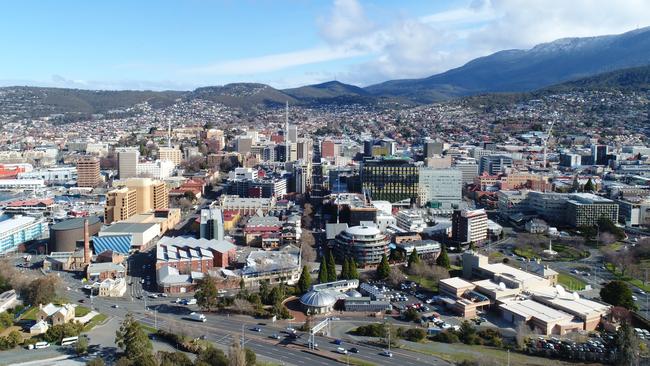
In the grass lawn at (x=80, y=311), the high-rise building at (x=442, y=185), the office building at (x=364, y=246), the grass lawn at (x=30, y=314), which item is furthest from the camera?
the high-rise building at (x=442, y=185)

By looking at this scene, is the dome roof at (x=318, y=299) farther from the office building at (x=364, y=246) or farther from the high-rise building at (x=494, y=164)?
the high-rise building at (x=494, y=164)

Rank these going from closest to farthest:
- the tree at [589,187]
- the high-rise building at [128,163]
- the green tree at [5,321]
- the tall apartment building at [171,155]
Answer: the green tree at [5,321]
the tree at [589,187]
the high-rise building at [128,163]
the tall apartment building at [171,155]

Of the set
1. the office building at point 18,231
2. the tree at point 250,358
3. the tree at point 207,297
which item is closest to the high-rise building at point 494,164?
the tree at point 207,297

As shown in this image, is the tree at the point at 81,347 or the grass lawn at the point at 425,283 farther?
the grass lawn at the point at 425,283

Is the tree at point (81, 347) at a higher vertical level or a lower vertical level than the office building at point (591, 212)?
lower

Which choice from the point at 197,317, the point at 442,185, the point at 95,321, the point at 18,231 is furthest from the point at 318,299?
the point at 442,185

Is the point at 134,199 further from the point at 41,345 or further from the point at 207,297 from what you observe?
the point at 41,345
